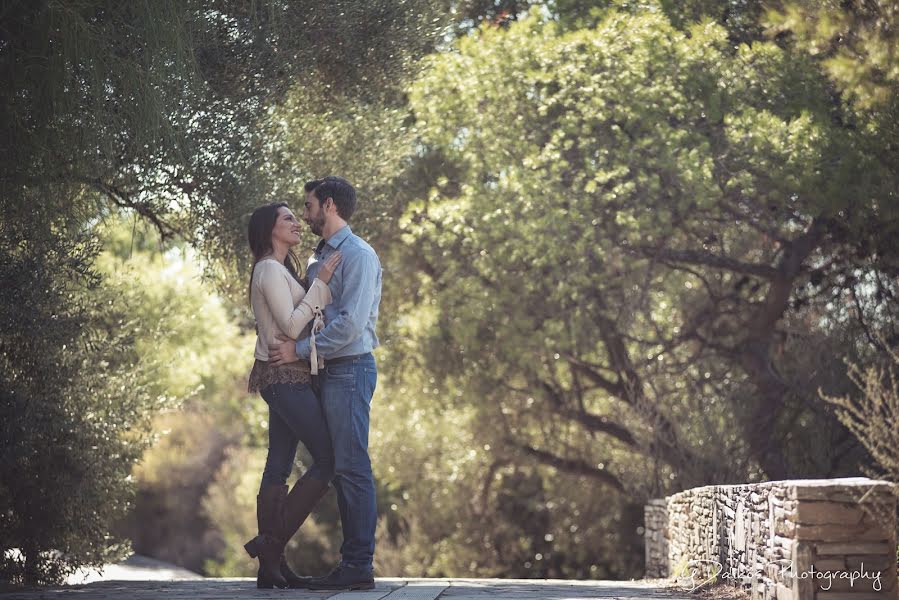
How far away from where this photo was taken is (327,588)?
672 cm

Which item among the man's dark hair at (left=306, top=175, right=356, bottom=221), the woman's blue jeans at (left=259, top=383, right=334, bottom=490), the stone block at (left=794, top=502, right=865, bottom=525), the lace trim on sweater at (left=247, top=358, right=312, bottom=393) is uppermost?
the man's dark hair at (left=306, top=175, right=356, bottom=221)

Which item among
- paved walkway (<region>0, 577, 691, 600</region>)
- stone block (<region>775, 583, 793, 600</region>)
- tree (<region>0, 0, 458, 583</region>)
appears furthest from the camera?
tree (<region>0, 0, 458, 583</region>)

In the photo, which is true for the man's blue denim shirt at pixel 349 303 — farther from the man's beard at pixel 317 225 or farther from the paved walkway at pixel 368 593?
the paved walkway at pixel 368 593

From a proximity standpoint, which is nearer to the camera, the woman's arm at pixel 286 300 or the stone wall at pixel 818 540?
the stone wall at pixel 818 540

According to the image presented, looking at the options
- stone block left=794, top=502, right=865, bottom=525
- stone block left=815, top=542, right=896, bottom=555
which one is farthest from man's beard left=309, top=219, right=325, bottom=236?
stone block left=815, top=542, right=896, bottom=555

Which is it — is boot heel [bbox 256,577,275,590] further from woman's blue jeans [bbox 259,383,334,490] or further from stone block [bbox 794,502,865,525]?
stone block [bbox 794,502,865,525]

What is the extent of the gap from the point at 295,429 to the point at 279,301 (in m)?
0.74

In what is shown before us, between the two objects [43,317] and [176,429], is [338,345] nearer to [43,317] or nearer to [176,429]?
[43,317]

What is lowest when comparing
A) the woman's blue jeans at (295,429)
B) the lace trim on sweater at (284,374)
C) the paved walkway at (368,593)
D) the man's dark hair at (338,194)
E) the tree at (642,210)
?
the paved walkway at (368,593)

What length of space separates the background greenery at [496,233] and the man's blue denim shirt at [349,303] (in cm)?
178

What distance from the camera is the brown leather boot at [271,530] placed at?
703 cm

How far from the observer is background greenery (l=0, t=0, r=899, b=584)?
27.4ft

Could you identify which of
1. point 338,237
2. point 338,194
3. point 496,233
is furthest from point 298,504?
point 496,233

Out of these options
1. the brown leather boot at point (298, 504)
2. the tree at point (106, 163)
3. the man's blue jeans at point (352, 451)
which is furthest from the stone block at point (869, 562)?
the tree at point (106, 163)
